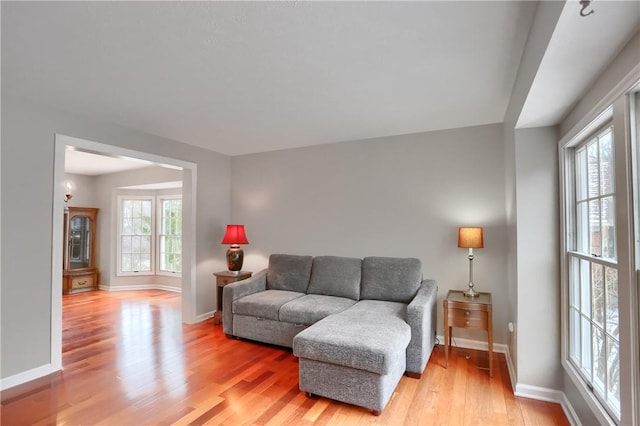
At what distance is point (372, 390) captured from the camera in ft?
7.06

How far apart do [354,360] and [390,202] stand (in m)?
2.06

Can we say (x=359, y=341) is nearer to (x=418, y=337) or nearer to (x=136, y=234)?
(x=418, y=337)

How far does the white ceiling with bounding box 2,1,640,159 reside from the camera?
154 cm

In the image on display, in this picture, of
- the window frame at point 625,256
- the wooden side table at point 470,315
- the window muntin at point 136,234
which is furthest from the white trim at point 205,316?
the window frame at point 625,256

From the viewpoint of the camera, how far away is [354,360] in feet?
7.16

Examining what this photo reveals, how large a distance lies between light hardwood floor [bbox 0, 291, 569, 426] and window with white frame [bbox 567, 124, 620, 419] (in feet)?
1.87

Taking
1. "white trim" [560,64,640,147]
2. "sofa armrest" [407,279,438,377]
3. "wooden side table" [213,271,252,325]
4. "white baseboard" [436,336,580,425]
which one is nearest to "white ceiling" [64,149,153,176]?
"wooden side table" [213,271,252,325]

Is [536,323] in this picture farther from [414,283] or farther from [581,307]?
[414,283]

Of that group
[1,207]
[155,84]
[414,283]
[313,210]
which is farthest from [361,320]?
[1,207]

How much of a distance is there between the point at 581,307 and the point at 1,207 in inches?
172

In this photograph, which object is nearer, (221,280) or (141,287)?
(221,280)

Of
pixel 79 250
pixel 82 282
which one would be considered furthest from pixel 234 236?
pixel 79 250

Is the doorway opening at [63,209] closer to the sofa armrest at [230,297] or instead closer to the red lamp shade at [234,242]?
the red lamp shade at [234,242]

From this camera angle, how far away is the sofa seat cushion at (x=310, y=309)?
3.11 metres
